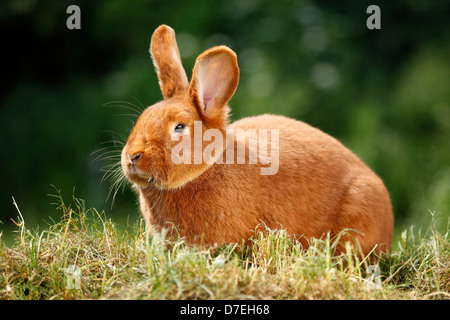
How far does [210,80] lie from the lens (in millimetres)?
2871

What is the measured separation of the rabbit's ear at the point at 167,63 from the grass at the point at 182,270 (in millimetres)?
742

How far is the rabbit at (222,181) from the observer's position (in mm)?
2752

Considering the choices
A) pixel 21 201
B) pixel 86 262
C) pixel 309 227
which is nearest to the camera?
pixel 86 262

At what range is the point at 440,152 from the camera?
18.3ft

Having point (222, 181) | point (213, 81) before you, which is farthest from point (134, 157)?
point (213, 81)

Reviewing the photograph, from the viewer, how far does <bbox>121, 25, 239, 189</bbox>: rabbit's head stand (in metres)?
2.70

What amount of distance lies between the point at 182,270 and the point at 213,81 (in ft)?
3.41

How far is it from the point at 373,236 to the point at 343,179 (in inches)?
13.4

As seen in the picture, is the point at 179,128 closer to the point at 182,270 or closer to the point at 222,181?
the point at 222,181

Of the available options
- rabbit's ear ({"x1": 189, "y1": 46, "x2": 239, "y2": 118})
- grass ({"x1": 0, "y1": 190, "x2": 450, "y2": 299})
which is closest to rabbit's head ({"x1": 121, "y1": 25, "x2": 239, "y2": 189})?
rabbit's ear ({"x1": 189, "y1": 46, "x2": 239, "y2": 118})

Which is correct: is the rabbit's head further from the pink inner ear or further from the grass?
the grass

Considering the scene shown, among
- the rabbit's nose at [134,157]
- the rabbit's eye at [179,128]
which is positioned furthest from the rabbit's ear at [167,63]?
the rabbit's nose at [134,157]

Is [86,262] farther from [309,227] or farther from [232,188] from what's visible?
[309,227]
